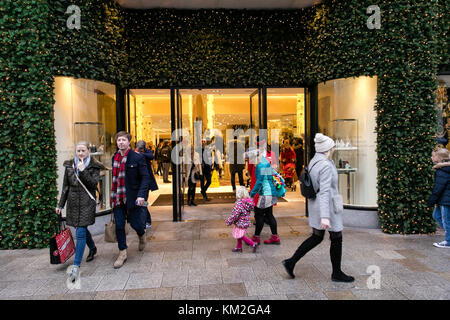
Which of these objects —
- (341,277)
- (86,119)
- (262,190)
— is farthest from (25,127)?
(341,277)

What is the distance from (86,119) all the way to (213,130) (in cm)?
756

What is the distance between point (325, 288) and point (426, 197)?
3.44m

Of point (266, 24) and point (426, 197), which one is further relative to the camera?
point (266, 24)

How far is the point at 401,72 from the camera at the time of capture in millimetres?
6020

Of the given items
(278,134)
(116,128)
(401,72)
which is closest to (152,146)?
(278,134)

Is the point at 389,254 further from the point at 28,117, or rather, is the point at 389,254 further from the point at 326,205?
the point at 28,117

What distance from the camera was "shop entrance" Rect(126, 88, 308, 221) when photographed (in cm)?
765

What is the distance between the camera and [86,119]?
665cm

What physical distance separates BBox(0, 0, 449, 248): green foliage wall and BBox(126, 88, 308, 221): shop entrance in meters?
0.76

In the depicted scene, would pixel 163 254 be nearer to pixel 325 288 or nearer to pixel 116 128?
pixel 325 288

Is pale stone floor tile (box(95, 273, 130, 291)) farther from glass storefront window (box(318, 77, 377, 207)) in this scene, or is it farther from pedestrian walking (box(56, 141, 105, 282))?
glass storefront window (box(318, 77, 377, 207))

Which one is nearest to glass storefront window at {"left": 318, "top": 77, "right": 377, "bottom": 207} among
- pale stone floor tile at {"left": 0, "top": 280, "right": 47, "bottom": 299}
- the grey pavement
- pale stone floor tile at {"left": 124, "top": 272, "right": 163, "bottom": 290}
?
the grey pavement

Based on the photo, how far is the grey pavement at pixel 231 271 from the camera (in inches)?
151

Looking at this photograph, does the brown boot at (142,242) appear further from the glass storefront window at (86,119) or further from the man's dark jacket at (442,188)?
the man's dark jacket at (442,188)
